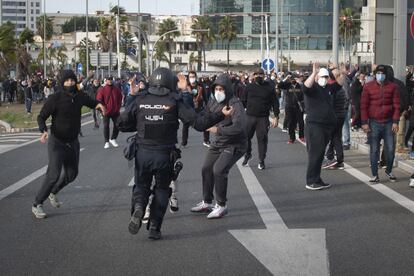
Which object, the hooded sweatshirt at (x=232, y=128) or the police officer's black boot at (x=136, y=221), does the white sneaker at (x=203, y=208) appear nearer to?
the hooded sweatshirt at (x=232, y=128)

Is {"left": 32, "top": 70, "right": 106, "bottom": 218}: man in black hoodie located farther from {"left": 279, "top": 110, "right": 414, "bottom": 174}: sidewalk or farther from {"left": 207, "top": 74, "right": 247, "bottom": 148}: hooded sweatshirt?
{"left": 279, "top": 110, "right": 414, "bottom": 174}: sidewalk

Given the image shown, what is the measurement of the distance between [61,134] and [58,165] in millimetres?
391

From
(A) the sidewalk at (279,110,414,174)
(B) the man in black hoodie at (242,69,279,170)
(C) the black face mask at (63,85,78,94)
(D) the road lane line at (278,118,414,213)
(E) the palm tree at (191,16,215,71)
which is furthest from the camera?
(E) the palm tree at (191,16,215,71)

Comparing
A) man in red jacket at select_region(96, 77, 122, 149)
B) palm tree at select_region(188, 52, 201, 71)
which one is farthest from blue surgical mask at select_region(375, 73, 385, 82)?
palm tree at select_region(188, 52, 201, 71)

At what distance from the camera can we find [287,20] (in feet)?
Result: 381

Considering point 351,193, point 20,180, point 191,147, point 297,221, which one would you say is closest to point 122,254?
point 297,221

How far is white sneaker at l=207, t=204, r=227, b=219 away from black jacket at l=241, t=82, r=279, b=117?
5209 mm

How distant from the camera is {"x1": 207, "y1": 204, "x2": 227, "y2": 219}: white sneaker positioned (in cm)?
923

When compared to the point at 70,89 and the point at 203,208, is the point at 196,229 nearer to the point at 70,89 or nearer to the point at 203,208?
the point at 203,208

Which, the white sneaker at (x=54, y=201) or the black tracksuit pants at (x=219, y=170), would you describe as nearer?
the black tracksuit pants at (x=219, y=170)

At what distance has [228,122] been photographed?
368 inches

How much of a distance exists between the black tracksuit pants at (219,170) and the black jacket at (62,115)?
1.76 m

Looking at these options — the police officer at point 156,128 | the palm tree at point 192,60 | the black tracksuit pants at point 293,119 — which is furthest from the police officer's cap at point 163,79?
the palm tree at point 192,60

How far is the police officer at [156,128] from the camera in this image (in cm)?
776
